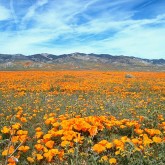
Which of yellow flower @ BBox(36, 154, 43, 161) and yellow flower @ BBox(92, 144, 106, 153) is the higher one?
yellow flower @ BBox(92, 144, 106, 153)

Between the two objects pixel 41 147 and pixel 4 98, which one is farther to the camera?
pixel 4 98

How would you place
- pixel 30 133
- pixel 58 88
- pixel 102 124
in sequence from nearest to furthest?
pixel 102 124 → pixel 30 133 → pixel 58 88

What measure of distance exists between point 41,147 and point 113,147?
1883mm

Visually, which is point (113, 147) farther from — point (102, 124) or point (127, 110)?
point (127, 110)

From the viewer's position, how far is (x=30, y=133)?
9102 mm

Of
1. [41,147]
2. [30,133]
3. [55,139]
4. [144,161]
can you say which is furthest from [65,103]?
[144,161]

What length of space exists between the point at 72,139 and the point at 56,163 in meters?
0.92

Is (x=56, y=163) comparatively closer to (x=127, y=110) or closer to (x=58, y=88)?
(x=127, y=110)

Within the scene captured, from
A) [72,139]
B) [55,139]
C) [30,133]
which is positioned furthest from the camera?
[30,133]

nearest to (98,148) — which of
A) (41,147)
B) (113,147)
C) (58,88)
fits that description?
(113,147)

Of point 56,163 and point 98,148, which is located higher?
point 98,148

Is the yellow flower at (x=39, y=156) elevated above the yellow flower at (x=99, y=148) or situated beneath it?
situated beneath

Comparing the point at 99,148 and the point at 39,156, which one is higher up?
the point at 99,148

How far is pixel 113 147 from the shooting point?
270 inches
